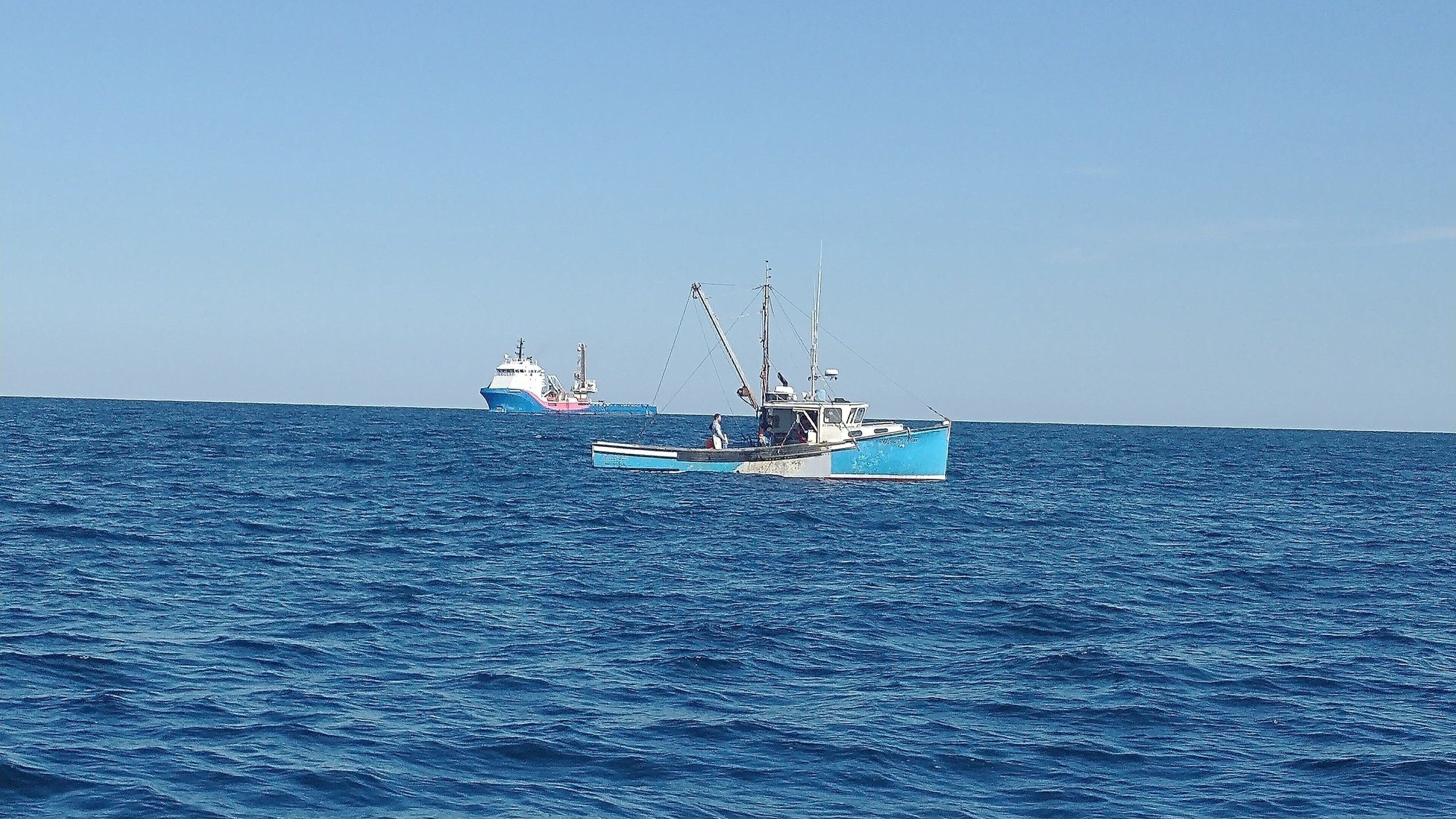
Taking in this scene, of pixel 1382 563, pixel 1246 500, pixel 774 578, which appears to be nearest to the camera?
pixel 774 578

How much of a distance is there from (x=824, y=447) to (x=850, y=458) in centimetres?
146

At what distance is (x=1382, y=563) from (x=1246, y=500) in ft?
69.7

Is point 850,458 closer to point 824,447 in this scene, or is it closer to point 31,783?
point 824,447

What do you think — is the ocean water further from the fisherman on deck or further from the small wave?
the fisherman on deck

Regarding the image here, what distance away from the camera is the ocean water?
37.8 feet

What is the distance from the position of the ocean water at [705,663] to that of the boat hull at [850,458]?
11369mm

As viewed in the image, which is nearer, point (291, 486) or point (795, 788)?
point (795, 788)

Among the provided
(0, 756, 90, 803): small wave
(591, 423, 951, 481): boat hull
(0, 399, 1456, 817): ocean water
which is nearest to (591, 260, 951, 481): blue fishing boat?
(591, 423, 951, 481): boat hull

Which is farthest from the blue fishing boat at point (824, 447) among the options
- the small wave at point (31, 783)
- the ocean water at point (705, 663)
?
the small wave at point (31, 783)

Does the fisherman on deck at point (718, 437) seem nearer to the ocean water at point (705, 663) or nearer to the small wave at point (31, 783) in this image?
the ocean water at point (705, 663)

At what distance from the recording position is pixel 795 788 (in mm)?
11594

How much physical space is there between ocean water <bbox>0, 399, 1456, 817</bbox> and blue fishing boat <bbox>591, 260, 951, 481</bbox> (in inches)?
453

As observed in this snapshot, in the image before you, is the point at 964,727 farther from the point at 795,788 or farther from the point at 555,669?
the point at 555,669

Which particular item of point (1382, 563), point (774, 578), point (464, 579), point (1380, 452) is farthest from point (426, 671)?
point (1380, 452)
